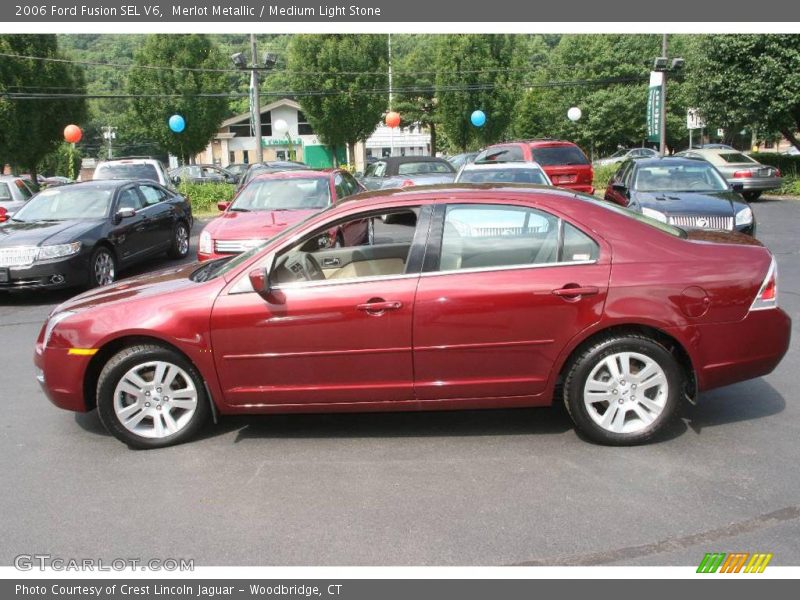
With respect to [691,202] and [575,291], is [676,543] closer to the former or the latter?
[575,291]

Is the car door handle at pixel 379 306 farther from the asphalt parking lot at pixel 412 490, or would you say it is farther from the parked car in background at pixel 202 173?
the parked car in background at pixel 202 173

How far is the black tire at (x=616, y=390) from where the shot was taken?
453 centimetres

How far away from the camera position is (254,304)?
461 centimetres

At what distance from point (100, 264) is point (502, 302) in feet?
24.2

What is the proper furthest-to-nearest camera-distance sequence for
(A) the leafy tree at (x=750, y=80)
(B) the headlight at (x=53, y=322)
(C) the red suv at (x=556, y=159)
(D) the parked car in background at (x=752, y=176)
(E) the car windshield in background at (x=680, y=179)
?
(A) the leafy tree at (x=750, y=80)
(D) the parked car in background at (x=752, y=176)
(C) the red suv at (x=556, y=159)
(E) the car windshield in background at (x=680, y=179)
(B) the headlight at (x=53, y=322)

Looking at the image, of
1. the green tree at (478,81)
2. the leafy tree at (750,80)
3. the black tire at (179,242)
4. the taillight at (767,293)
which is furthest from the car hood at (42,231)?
the green tree at (478,81)

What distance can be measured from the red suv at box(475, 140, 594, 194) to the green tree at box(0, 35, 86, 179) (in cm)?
1723

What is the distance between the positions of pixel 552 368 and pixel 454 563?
→ 1562mm

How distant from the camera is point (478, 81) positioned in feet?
125

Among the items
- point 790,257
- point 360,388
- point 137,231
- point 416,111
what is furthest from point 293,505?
point 416,111

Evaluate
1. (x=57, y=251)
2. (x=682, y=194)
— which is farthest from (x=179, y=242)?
(x=682, y=194)

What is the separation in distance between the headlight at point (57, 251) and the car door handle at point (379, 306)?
647 cm

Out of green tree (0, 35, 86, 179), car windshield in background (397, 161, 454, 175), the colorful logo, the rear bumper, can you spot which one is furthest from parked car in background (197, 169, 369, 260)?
green tree (0, 35, 86, 179)

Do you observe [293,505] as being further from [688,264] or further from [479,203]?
[688,264]
